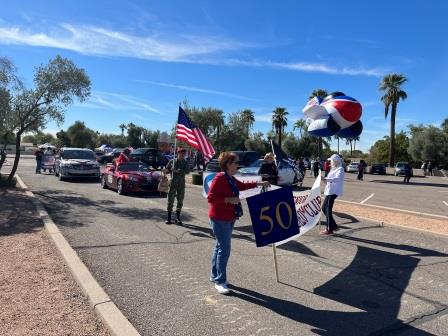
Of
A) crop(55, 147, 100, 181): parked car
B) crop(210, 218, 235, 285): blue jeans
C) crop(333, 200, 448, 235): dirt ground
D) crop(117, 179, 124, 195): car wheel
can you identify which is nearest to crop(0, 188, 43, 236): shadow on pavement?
crop(117, 179, 124, 195): car wheel

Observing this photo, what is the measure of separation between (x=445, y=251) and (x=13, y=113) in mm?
14223

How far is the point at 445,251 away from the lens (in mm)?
7988

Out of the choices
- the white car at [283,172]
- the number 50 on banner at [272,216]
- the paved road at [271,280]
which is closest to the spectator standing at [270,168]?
the paved road at [271,280]

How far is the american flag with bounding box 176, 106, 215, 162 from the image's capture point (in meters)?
10.7

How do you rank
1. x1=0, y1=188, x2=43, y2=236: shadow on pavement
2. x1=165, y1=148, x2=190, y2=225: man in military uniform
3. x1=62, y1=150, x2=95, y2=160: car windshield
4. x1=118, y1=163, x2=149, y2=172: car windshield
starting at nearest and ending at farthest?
x1=0, y1=188, x2=43, y2=236: shadow on pavement < x1=165, y1=148, x2=190, y2=225: man in military uniform < x1=118, y1=163, x2=149, y2=172: car windshield < x1=62, y1=150, x2=95, y2=160: car windshield

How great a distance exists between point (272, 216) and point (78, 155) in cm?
1932

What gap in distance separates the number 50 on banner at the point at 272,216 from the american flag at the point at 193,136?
15.6ft

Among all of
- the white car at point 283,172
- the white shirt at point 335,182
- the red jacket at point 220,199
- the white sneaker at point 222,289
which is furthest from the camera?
the white car at point 283,172

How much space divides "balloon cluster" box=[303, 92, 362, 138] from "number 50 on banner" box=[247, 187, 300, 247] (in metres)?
4.56

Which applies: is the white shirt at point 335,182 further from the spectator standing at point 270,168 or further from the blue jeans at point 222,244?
the blue jeans at point 222,244

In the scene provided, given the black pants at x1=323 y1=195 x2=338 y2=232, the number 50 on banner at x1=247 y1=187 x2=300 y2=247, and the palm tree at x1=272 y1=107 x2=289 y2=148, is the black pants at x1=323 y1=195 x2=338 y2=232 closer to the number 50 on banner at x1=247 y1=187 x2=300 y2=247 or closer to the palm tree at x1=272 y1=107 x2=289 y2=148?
the number 50 on banner at x1=247 y1=187 x2=300 y2=247

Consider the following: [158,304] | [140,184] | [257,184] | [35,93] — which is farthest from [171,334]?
[35,93]

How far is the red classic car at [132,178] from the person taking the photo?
15734 millimetres

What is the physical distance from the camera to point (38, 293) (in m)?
5.02
